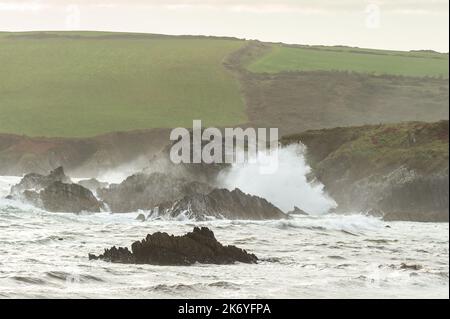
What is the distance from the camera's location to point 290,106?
89250 mm

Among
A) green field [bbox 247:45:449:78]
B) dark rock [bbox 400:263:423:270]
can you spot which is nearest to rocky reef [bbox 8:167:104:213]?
dark rock [bbox 400:263:423:270]

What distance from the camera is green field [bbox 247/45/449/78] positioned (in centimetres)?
9690

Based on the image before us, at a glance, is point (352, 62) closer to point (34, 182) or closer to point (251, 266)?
point (34, 182)

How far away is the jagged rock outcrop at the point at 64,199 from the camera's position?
45938 mm

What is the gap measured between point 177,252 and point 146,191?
2410cm

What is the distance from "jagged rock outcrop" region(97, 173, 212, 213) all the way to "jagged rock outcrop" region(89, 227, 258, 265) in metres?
21.1

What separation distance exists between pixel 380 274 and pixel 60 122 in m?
65.4

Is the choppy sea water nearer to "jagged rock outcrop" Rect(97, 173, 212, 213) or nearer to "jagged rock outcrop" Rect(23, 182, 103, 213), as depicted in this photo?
"jagged rock outcrop" Rect(23, 182, 103, 213)

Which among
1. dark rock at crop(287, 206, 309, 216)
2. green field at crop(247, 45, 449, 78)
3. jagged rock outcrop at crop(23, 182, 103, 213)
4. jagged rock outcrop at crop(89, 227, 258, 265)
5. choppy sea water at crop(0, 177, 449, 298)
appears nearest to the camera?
choppy sea water at crop(0, 177, 449, 298)

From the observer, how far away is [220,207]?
42.5 m

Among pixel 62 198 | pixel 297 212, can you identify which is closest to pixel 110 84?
pixel 62 198

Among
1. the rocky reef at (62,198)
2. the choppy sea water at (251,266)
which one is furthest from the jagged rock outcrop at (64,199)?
the choppy sea water at (251,266)

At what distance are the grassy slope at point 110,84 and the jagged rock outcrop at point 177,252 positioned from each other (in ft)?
187

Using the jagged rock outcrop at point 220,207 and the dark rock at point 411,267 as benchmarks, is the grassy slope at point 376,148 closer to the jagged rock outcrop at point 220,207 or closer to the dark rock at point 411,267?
the jagged rock outcrop at point 220,207
